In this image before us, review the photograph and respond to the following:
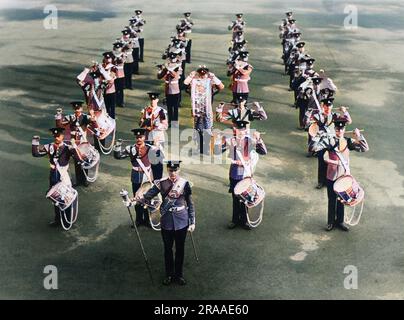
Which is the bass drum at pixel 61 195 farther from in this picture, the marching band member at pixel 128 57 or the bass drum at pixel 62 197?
the marching band member at pixel 128 57

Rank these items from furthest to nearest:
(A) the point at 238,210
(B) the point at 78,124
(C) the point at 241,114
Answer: (C) the point at 241,114 → (B) the point at 78,124 → (A) the point at 238,210

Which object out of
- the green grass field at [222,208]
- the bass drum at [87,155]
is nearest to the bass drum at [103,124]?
the green grass field at [222,208]

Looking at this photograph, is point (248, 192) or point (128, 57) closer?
point (248, 192)

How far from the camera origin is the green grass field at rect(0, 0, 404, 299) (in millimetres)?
10953

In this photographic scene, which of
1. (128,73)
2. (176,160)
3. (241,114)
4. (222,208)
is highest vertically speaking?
(241,114)

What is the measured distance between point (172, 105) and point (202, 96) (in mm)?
2214

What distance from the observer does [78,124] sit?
14055mm

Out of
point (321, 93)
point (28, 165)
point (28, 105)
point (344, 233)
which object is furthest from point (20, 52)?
point (344, 233)

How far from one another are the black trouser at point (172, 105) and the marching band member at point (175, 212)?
7.58 meters

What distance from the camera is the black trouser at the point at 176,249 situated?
10742 mm

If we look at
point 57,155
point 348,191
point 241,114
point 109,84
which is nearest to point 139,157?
point 57,155

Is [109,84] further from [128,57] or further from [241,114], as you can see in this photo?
[241,114]

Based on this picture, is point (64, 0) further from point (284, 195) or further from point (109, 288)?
point (109, 288)

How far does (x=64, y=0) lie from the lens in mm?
41812
